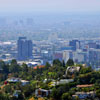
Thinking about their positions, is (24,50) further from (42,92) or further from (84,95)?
(84,95)

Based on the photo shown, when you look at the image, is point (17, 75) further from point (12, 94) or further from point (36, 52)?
point (36, 52)

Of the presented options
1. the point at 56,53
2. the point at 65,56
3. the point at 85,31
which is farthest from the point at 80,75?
the point at 85,31

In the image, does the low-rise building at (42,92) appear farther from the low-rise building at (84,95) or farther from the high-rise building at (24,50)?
the high-rise building at (24,50)

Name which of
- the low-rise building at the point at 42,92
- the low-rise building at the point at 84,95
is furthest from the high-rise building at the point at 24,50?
the low-rise building at the point at 84,95

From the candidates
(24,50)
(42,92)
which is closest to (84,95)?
(42,92)

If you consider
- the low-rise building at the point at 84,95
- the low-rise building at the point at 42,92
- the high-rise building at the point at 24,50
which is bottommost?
the high-rise building at the point at 24,50

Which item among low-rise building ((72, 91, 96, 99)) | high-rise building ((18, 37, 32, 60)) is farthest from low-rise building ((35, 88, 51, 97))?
high-rise building ((18, 37, 32, 60))

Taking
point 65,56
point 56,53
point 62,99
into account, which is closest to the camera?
point 62,99

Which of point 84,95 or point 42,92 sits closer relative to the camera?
point 84,95

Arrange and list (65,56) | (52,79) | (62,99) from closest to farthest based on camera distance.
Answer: (62,99), (52,79), (65,56)

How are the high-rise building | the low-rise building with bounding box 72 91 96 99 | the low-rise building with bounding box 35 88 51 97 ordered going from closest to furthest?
the low-rise building with bounding box 72 91 96 99, the low-rise building with bounding box 35 88 51 97, the high-rise building

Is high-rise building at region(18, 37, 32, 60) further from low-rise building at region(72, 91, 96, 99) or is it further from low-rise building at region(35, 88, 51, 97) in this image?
low-rise building at region(72, 91, 96, 99)
